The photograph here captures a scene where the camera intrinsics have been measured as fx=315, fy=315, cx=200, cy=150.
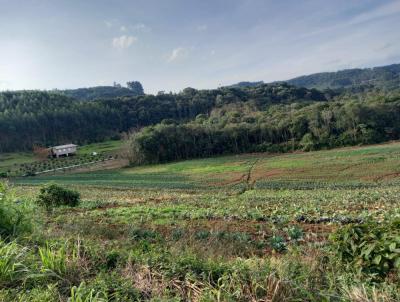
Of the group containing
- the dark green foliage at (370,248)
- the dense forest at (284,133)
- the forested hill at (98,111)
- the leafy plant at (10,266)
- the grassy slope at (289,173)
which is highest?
the forested hill at (98,111)

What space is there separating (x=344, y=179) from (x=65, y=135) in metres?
110

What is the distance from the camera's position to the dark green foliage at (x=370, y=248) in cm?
Result: 487

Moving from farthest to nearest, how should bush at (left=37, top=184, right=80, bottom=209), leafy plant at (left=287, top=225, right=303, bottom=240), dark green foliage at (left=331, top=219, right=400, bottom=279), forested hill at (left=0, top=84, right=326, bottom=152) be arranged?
forested hill at (left=0, top=84, right=326, bottom=152) < bush at (left=37, top=184, right=80, bottom=209) < leafy plant at (left=287, top=225, right=303, bottom=240) < dark green foliage at (left=331, top=219, right=400, bottom=279)

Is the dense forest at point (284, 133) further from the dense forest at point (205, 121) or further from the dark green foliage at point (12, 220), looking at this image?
the dark green foliage at point (12, 220)

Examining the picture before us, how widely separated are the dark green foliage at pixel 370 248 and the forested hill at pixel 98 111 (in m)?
124

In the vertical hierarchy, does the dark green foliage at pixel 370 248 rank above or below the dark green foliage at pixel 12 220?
below

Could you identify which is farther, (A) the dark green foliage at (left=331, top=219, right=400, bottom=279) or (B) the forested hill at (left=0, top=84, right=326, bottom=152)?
(B) the forested hill at (left=0, top=84, right=326, bottom=152)

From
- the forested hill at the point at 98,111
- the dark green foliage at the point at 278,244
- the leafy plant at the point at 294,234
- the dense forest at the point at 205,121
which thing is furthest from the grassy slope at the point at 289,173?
the forested hill at the point at 98,111

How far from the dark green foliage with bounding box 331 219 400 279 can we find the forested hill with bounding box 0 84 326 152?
12362cm

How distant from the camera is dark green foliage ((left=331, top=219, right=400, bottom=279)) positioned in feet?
16.0

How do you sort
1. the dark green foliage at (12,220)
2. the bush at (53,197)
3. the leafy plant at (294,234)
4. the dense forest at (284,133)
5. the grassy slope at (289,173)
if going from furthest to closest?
the dense forest at (284,133), the grassy slope at (289,173), the bush at (53,197), the leafy plant at (294,234), the dark green foliage at (12,220)

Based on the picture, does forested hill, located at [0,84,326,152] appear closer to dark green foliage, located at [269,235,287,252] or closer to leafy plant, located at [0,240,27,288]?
dark green foliage, located at [269,235,287,252]

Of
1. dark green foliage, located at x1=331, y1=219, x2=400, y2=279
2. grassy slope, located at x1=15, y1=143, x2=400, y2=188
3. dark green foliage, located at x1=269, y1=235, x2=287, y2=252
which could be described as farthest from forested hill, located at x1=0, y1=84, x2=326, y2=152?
dark green foliage, located at x1=331, y1=219, x2=400, y2=279

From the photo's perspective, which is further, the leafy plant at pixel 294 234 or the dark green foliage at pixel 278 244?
the leafy plant at pixel 294 234
